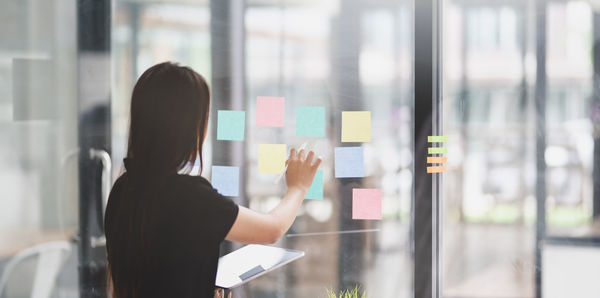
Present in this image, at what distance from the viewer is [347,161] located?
5.55 ft

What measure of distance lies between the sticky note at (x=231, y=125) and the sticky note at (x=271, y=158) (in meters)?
0.09

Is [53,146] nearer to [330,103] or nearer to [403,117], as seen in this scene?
[330,103]

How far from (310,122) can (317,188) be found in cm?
22

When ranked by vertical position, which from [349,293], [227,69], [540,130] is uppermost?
[227,69]

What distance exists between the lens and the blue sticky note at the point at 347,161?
1.69 meters

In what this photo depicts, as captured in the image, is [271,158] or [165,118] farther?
[271,158]

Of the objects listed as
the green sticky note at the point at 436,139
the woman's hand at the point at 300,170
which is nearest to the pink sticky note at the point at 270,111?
the woman's hand at the point at 300,170

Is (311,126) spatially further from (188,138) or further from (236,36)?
(188,138)

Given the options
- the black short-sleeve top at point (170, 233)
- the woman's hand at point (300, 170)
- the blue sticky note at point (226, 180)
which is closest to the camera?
the black short-sleeve top at point (170, 233)

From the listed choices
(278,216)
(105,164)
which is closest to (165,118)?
(278,216)

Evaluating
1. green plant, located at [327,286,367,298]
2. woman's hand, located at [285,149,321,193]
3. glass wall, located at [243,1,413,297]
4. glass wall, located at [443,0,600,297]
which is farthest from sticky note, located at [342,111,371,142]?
green plant, located at [327,286,367,298]

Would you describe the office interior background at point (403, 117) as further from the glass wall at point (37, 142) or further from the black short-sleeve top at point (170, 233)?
the black short-sleeve top at point (170, 233)

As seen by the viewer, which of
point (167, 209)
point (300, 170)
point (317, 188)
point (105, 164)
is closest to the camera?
point (167, 209)

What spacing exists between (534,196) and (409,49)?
63 centimetres
